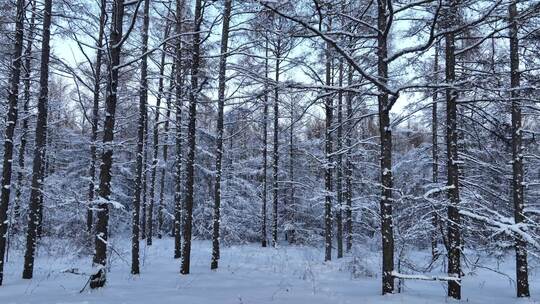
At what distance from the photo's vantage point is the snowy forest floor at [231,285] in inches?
328

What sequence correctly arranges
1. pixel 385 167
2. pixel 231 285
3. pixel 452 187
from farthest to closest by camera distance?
pixel 231 285 < pixel 452 187 < pixel 385 167

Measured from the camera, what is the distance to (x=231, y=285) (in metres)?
10.8

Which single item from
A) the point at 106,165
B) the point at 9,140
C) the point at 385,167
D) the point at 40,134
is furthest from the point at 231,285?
the point at 9,140

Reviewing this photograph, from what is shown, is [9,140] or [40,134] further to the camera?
[40,134]

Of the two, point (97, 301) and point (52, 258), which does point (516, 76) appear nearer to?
point (97, 301)

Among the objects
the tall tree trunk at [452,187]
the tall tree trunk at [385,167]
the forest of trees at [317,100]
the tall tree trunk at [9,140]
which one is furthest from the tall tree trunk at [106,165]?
the tall tree trunk at [452,187]

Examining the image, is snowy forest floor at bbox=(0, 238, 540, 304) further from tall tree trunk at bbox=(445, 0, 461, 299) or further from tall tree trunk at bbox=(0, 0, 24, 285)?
tall tree trunk at bbox=(0, 0, 24, 285)

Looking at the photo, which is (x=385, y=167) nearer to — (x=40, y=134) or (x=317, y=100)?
(x=317, y=100)

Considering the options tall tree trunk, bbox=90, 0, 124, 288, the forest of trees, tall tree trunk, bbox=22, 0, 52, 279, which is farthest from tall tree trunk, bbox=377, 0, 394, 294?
tall tree trunk, bbox=22, 0, 52, 279

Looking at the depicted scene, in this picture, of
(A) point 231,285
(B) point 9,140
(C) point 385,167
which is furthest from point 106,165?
(C) point 385,167

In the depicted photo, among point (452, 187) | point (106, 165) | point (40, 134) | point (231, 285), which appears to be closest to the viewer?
point (106, 165)

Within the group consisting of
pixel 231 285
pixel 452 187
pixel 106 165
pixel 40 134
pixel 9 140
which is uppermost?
pixel 40 134

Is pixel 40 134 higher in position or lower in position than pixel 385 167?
higher

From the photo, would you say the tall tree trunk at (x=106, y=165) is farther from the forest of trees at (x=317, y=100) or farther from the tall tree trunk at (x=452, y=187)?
the tall tree trunk at (x=452, y=187)
